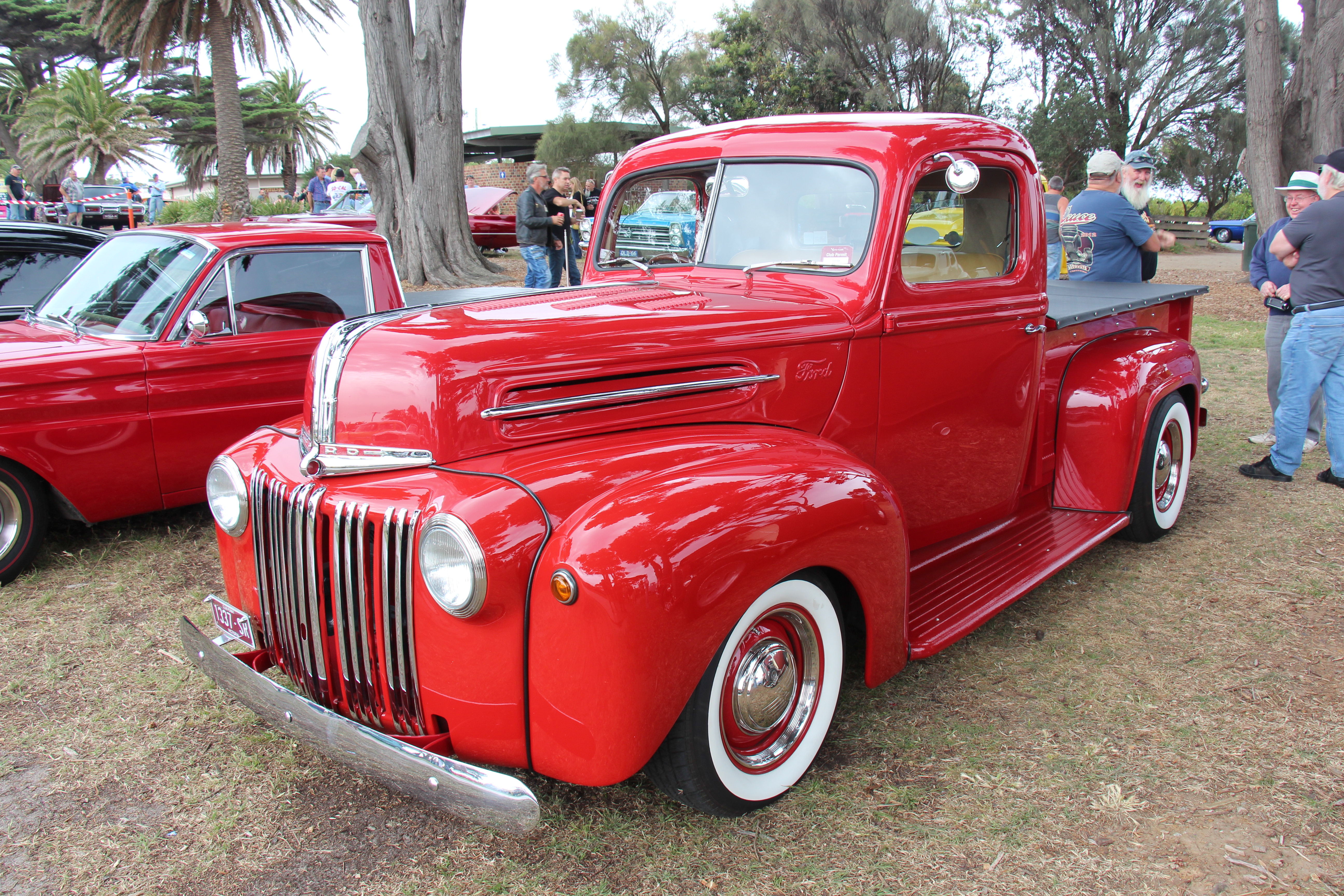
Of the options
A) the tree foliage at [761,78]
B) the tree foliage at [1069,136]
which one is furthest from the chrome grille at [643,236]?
the tree foliage at [761,78]

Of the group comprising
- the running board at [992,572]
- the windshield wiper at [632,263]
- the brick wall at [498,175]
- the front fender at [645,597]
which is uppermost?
the brick wall at [498,175]

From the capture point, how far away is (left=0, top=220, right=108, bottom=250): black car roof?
5543 millimetres

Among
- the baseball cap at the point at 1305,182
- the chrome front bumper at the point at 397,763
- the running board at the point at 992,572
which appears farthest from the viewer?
the baseball cap at the point at 1305,182

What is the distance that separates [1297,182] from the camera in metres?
5.01

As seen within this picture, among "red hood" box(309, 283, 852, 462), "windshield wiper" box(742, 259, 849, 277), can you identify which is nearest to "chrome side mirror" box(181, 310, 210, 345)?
"red hood" box(309, 283, 852, 462)

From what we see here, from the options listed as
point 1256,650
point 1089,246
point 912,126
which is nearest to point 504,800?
point 912,126

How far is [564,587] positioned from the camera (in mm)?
1921

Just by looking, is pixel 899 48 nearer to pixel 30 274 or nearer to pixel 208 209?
pixel 208 209

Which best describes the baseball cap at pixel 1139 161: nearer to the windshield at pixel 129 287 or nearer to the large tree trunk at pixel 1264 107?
the windshield at pixel 129 287

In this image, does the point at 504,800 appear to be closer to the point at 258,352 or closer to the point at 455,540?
the point at 455,540

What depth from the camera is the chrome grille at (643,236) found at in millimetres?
3508

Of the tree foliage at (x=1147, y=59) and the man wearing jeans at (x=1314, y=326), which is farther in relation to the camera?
the tree foliage at (x=1147, y=59)

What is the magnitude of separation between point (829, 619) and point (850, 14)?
30450mm

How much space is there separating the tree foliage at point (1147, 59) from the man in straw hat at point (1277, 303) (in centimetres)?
2339
